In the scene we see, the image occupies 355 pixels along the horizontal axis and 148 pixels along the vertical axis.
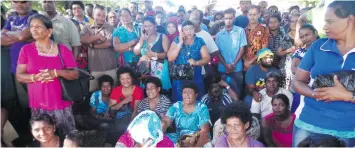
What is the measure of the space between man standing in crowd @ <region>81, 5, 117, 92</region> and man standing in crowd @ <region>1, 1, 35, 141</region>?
89 cm

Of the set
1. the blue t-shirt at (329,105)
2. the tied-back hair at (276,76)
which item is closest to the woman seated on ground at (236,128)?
the blue t-shirt at (329,105)

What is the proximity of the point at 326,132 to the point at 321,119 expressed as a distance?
3.4 inches

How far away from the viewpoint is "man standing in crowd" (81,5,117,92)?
4.39m

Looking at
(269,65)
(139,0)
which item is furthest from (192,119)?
(139,0)

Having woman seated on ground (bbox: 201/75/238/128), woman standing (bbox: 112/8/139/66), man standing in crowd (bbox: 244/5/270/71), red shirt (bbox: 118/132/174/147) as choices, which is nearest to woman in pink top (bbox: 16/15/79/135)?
red shirt (bbox: 118/132/174/147)

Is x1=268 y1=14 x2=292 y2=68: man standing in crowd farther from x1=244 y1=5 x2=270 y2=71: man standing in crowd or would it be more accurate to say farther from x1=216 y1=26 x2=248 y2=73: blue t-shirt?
x1=216 y1=26 x2=248 y2=73: blue t-shirt

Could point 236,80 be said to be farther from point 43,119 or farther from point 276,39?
point 43,119

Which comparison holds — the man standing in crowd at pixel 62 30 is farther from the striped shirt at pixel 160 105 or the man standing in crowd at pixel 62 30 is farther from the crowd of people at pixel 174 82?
the striped shirt at pixel 160 105

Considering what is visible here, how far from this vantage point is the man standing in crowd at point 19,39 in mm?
3350

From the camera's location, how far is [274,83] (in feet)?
13.0

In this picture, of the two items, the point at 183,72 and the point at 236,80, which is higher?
the point at 183,72

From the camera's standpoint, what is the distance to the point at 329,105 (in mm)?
2082

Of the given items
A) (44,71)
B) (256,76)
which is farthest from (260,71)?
(44,71)

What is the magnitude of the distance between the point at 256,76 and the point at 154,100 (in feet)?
4.34
